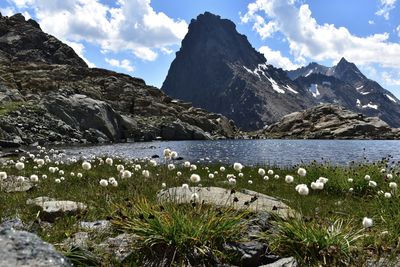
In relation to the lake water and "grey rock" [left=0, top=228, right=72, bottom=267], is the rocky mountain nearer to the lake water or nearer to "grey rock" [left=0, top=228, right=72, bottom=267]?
the lake water

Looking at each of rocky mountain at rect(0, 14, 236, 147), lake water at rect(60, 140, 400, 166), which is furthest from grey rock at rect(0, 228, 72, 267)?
rocky mountain at rect(0, 14, 236, 147)

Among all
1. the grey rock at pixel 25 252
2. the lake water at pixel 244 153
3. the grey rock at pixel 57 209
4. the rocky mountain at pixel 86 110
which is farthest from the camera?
the rocky mountain at pixel 86 110

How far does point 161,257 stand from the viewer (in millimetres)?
6738

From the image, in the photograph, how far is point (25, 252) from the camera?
4.94 metres

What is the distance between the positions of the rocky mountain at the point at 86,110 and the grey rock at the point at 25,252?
62.6 meters

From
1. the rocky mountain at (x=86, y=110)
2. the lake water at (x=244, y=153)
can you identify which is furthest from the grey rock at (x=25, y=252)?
the rocky mountain at (x=86, y=110)

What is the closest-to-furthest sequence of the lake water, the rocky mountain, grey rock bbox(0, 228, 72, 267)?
grey rock bbox(0, 228, 72, 267), the lake water, the rocky mountain

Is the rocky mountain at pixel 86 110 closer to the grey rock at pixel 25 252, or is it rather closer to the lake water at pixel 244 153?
the lake water at pixel 244 153

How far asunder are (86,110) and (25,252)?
90.8m

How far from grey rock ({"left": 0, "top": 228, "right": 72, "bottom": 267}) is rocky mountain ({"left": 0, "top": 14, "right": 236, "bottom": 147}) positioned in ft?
206

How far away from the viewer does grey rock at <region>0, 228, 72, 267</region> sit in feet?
15.7

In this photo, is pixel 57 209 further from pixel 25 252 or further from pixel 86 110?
pixel 86 110

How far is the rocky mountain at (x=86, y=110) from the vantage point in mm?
78688

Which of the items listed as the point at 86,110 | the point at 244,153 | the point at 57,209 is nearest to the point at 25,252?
the point at 57,209
